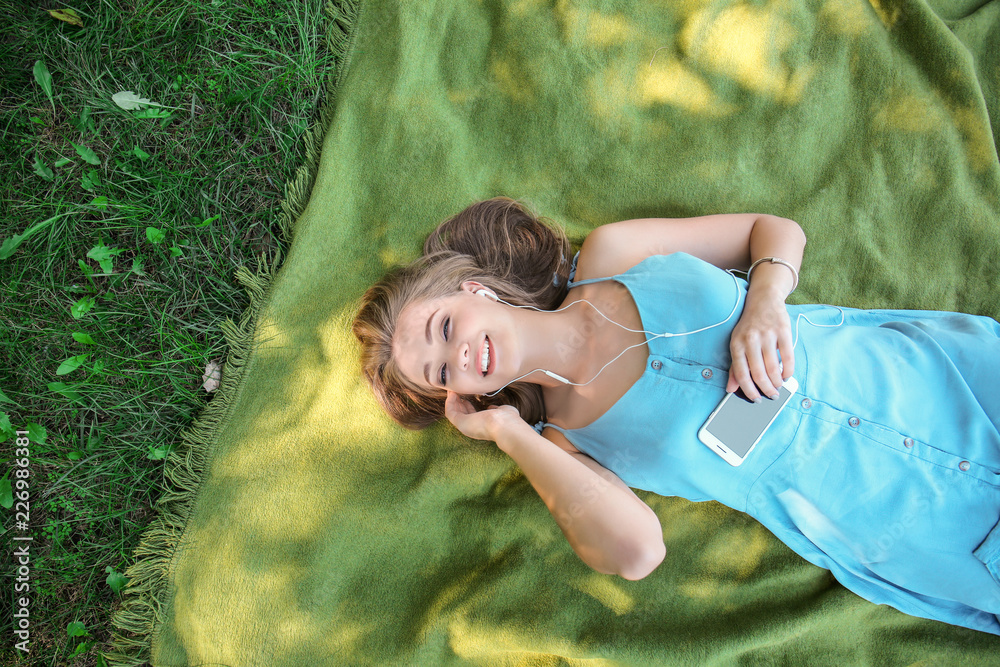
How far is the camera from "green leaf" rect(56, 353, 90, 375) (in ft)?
7.57

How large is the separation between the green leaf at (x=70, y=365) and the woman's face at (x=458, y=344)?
54.5 inches

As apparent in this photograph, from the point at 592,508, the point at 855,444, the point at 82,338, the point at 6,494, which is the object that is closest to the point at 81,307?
the point at 82,338

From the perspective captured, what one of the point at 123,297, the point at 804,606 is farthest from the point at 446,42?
the point at 804,606

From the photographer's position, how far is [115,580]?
7.40ft

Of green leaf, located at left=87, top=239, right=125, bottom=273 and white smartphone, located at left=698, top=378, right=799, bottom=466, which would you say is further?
green leaf, located at left=87, top=239, right=125, bottom=273

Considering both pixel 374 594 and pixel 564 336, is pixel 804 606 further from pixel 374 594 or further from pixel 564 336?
pixel 374 594

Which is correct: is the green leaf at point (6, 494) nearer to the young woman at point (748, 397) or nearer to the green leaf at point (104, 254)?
the green leaf at point (104, 254)

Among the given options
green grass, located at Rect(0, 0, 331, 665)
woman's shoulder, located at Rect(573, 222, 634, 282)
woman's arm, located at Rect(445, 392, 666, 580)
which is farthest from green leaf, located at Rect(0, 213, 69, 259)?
woman's shoulder, located at Rect(573, 222, 634, 282)

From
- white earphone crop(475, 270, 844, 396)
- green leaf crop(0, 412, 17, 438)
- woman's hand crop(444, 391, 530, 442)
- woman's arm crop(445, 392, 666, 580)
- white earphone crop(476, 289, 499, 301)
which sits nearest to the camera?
woman's arm crop(445, 392, 666, 580)

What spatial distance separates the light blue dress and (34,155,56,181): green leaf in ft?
7.99

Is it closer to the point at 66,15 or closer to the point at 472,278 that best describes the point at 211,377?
the point at 472,278

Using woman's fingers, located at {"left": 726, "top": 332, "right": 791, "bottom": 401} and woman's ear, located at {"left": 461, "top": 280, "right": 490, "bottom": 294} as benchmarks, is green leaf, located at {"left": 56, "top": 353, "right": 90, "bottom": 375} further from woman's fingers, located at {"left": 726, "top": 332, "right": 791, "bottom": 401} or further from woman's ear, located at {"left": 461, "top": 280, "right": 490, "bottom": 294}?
woman's fingers, located at {"left": 726, "top": 332, "right": 791, "bottom": 401}

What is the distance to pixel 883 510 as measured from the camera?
1784mm

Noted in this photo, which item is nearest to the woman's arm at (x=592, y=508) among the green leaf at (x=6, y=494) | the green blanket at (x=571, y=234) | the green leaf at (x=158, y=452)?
the green blanket at (x=571, y=234)
